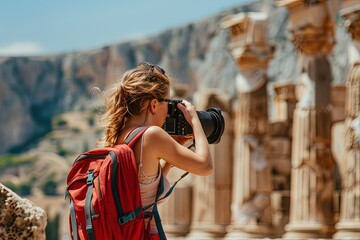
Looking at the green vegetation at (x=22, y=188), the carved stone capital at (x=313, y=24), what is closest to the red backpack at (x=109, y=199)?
the carved stone capital at (x=313, y=24)

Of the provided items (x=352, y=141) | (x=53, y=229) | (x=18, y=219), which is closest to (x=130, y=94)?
(x=18, y=219)

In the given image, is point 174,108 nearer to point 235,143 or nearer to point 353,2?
point 353,2

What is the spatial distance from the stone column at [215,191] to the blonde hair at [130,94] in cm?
1785

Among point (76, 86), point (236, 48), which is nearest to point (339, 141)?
point (236, 48)

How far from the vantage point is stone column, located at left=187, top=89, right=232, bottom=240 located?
75.8ft

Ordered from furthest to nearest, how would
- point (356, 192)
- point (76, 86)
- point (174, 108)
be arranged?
point (76, 86) < point (356, 192) < point (174, 108)

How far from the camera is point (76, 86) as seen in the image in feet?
366

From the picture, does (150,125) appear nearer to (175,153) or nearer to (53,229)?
(175,153)

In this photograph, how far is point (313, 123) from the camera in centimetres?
1870

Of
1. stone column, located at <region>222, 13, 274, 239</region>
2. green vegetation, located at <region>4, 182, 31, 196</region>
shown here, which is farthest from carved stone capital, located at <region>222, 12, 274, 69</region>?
green vegetation, located at <region>4, 182, 31, 196</region>

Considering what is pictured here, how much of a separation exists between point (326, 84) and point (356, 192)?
2.87m

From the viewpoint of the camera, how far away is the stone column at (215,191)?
75.8 ft

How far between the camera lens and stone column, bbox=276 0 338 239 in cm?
1339

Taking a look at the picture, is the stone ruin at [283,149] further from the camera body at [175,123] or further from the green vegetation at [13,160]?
the green vegetation at [13,160]
